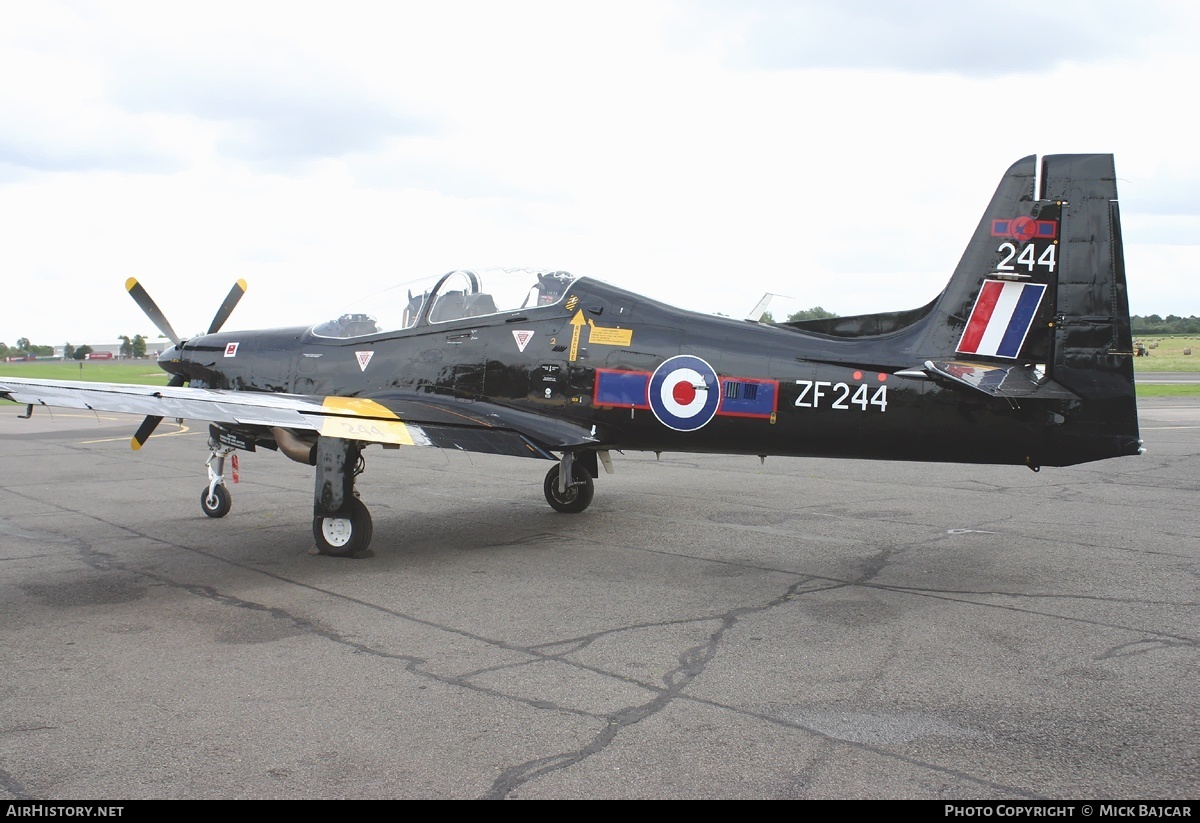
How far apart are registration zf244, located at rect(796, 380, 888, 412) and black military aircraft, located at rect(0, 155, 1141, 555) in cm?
1

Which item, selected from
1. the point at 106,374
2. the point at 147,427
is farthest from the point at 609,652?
the point at 106,374

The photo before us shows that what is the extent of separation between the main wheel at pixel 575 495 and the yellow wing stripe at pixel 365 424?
295 cm

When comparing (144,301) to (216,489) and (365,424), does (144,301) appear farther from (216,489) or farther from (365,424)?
(365,424)

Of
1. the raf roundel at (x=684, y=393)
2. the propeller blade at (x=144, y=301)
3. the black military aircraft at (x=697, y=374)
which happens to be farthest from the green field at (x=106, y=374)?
the raf roundel at (x=684, y=393)

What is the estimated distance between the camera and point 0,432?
24.2 m

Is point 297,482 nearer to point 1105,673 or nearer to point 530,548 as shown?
point 530,548

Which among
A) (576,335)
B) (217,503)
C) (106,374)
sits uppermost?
(576,335)

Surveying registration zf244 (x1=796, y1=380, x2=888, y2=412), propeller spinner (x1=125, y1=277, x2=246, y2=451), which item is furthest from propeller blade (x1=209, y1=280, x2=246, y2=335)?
registration zf244 (x1=796, y1=380, x2=888, y2=412)

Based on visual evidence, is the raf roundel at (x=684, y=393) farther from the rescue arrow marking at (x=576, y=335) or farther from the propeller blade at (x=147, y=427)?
the propeller blade at (x=147, y=427)

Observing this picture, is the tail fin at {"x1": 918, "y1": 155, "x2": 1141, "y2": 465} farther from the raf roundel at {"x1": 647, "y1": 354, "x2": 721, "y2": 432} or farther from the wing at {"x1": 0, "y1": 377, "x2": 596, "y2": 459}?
the wing at {"x1": 0, "y1": 377, "x2": 596, "y2": 459}

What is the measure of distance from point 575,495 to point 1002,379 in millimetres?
5606

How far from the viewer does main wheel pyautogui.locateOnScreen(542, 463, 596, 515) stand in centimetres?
1175

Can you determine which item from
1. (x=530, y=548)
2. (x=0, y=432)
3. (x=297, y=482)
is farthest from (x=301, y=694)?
(x=0, y=432)

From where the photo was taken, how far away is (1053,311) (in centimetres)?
808
